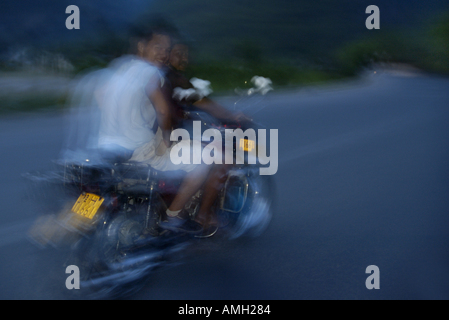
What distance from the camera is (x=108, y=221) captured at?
10.0 feet

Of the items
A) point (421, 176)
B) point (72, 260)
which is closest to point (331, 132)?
point (421, 176)

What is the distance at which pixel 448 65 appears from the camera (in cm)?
2512

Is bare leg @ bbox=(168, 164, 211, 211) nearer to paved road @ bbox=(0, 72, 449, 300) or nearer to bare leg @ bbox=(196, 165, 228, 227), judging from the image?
bare leg @ bbox=(196, 165, 228, 227)

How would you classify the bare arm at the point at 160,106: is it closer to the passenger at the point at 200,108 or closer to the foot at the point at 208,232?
the passenger at the point at 200,108

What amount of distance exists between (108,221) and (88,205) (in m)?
0.16

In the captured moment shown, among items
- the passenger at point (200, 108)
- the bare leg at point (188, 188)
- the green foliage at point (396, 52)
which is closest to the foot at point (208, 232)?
the passenger at point (200, 108)

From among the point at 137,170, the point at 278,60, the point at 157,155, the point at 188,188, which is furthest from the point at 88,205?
the point at 278,60

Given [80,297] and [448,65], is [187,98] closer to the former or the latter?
[80,297]

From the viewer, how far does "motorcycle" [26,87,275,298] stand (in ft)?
9.98

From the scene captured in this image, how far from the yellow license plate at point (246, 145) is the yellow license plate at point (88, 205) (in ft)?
3.97

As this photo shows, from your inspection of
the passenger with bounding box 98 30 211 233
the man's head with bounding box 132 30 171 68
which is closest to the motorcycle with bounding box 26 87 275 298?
the passenger with bounding box 98 30 211 233

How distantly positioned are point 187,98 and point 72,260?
4.21 ft

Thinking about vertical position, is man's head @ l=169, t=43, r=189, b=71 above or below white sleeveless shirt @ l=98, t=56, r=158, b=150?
above

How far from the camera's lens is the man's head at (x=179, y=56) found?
336 cm
